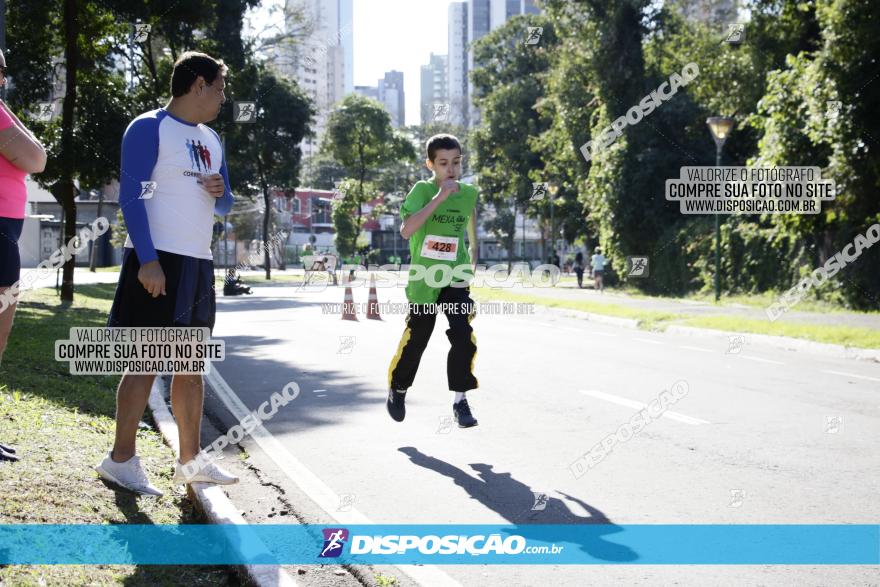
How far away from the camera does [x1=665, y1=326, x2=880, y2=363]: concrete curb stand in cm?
1245

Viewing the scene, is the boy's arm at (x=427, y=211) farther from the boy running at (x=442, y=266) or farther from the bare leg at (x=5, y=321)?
the bare leg at (x=5, y=321)

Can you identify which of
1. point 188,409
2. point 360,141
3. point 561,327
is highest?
point 360,141

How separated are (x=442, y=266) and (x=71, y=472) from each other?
274 centimetres

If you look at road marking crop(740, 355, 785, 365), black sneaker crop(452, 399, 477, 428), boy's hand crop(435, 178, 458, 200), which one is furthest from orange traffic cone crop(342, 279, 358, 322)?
boy's hand crop(435, 178, 458, 200)

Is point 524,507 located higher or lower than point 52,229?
lower

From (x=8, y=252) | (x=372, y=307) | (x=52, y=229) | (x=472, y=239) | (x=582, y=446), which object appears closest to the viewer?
(x=8, y=252)

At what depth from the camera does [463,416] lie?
6.63 meters

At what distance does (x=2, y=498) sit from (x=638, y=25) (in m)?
31.8

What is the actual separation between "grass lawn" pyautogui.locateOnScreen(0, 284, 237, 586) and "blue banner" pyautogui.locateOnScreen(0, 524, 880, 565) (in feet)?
0.39

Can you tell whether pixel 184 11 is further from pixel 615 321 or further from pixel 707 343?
pixel 707 343

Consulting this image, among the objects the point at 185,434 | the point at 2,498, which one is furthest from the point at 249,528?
the point at 2,498

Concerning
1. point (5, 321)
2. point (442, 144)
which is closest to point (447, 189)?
point (442, 144)

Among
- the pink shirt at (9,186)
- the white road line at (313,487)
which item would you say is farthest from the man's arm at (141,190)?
the white road line at (313,487)

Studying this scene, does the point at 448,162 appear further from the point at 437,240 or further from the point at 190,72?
the point at 190,72
